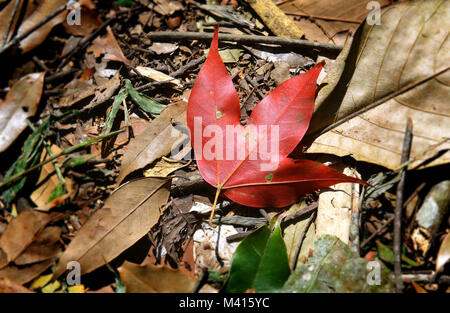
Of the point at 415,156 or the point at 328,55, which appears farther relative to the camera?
the point at 328,55

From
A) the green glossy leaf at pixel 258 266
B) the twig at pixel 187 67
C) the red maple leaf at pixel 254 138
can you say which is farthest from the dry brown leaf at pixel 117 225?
the twig at pixel 187 67

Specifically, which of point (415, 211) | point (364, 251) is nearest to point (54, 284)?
point (364, 251)

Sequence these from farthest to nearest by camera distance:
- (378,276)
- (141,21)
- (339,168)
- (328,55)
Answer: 1. (141,21)
2. (328,55)
3. (339,168)
4. (378,276)

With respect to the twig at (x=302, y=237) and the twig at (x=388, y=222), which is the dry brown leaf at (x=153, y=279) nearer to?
the twig at (x=302, y=237)

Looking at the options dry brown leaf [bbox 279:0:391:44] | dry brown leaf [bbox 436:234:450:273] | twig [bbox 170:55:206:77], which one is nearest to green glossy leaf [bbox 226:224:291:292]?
dry brown leaf [bbox 436:234:450:273]

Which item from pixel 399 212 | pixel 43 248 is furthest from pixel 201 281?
pixel 399 212

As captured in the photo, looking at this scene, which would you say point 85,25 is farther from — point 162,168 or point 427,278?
point 427,278

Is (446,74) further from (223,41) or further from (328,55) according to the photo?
(223,41)
